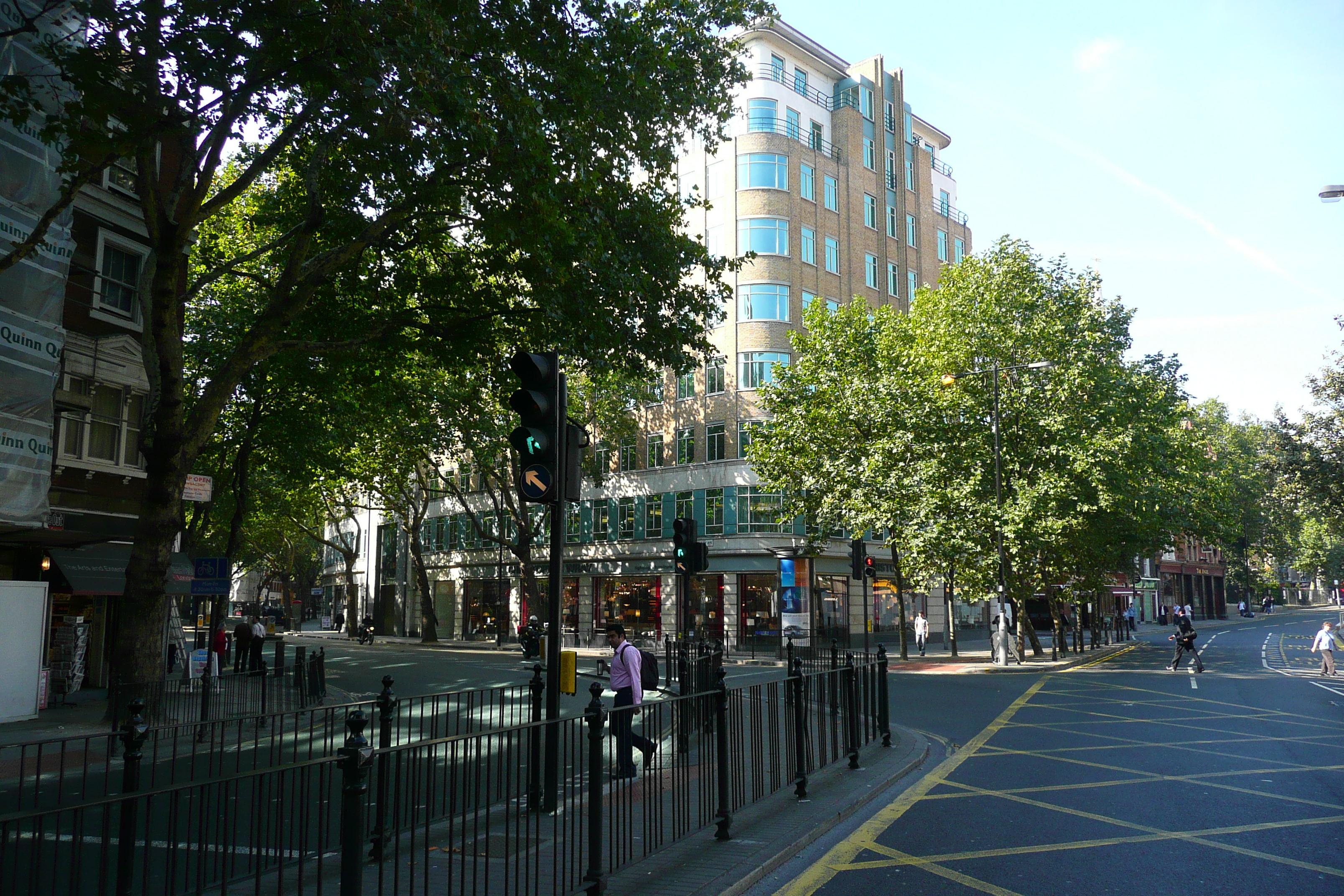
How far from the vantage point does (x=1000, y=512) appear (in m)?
27.8

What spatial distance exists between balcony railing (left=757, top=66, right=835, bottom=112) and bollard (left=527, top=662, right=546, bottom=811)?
40.3m

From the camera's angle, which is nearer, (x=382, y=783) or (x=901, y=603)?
(x=382, y=783)

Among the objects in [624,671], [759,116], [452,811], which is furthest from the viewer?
[759,116]

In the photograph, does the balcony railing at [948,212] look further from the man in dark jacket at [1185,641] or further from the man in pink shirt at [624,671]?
the man in pink shirt at [624,671]

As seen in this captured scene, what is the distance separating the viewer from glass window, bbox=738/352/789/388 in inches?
1635

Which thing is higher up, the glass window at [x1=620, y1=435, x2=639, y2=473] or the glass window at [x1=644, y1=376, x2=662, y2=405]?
the glass window at [x1=644, y1=376, x2=662, y2=405]

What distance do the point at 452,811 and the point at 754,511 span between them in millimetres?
35999

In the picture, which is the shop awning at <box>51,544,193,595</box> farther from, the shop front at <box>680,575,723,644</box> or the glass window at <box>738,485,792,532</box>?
the shop front at <box>680,575,723,644</box>

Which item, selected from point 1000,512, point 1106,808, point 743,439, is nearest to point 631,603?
point 743,439

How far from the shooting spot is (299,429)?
25.1m

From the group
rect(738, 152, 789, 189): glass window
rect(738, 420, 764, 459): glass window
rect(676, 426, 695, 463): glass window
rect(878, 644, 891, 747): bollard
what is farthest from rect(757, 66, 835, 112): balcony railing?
rect(878, 644, 891, 747): bollard

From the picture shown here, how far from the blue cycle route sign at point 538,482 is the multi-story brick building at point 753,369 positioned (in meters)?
29.4

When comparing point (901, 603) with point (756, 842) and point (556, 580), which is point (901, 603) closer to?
point (556, 580)

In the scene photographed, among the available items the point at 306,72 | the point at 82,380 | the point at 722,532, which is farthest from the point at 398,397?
the point at 722,532
